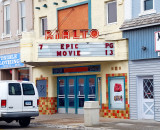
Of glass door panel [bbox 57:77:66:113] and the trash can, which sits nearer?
the trash can

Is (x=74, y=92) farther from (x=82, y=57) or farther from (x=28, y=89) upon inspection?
(x=28, y=89)

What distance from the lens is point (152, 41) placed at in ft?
67.6

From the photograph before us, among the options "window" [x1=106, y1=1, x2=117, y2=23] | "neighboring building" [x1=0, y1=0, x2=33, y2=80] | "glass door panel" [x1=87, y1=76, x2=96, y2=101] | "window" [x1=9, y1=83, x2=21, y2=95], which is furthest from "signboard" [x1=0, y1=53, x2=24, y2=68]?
"window" [x1=9, y1=83, x2=21, y2=95]

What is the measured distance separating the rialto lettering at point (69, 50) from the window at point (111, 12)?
8.63 feet

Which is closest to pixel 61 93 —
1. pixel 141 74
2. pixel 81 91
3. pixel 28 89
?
pixel 81 91

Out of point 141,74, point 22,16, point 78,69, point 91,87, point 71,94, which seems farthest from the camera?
point 22,16

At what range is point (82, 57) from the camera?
73.5 feet

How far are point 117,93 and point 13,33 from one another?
10791 millimetres

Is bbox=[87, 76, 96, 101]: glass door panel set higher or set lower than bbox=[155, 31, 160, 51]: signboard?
lower

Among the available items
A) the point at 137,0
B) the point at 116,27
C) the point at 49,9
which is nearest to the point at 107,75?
the point at 116,27

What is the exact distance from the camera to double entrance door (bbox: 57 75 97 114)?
24641 millimetres

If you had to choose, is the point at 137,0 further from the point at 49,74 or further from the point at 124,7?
the point at 49,74

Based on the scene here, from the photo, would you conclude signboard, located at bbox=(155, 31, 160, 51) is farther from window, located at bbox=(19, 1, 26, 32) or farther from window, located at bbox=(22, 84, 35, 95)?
window, located at bbox=(19, 1, 26, 32)

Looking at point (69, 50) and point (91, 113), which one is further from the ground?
point (69, 50)
